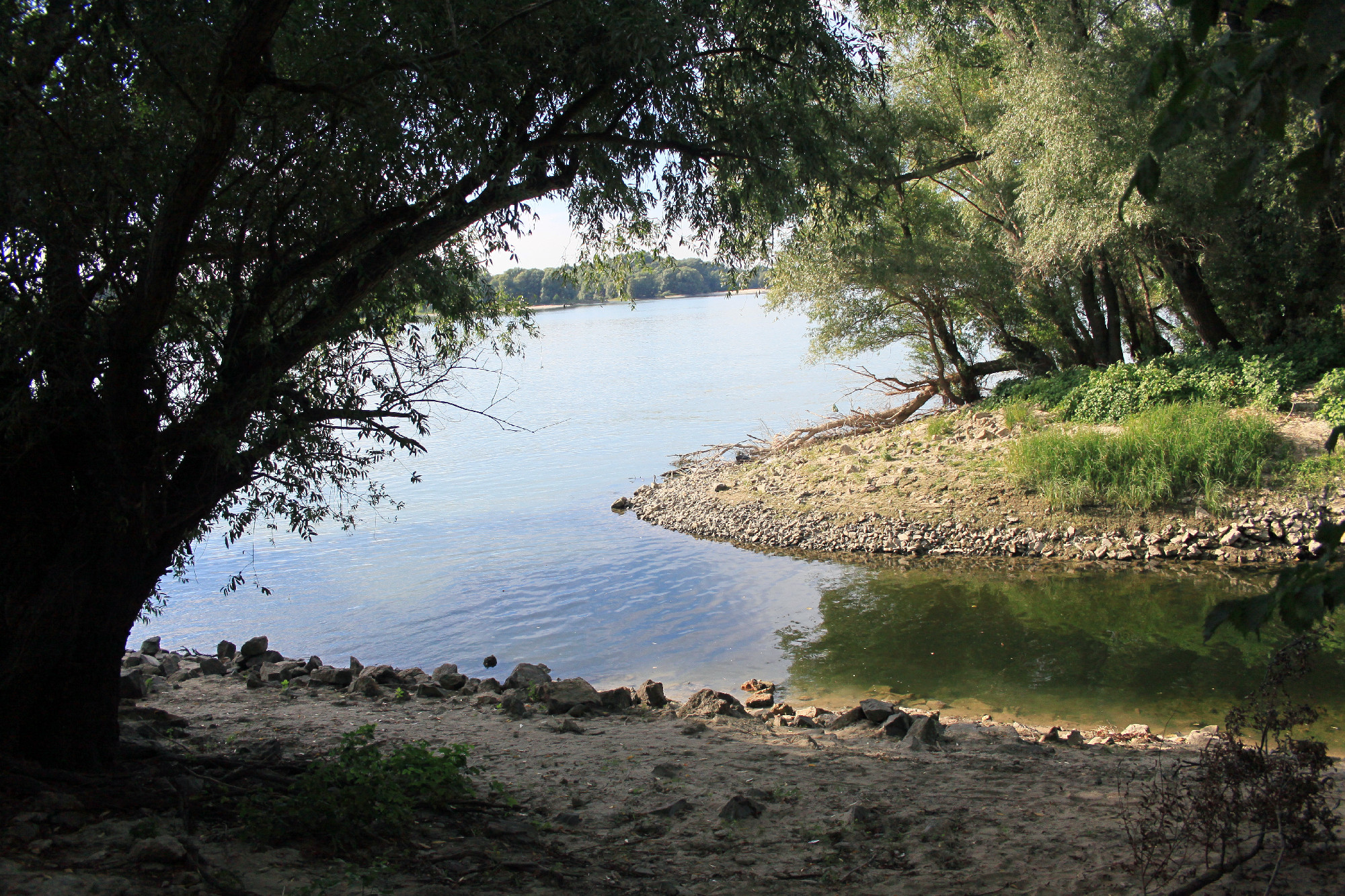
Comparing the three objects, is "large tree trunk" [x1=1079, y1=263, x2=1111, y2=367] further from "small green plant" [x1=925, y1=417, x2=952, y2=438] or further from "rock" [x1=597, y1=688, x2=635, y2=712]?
"rock" [x1=597, y1=688, x2=635, y2=712]

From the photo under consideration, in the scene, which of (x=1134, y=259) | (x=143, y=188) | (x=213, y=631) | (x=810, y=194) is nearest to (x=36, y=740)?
(x=143, y=188)

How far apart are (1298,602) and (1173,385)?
16.0 meters

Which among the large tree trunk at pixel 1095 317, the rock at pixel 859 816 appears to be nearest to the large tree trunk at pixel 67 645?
the rock at pixel 859 816

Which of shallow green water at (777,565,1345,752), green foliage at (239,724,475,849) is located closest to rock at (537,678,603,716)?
shallow green water at (777,565,1345,752)

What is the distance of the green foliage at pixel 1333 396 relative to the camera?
46.7 ft

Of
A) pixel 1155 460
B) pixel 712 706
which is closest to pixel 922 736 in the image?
pixel 712 706

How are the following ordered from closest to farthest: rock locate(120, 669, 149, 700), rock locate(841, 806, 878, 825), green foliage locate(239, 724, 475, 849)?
green foliage locate(239, 724, 475, 849) → rock locate(841, 806, 878, 825) → rock locate(120, 669, 149, 700)

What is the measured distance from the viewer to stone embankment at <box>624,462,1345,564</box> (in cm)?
1352

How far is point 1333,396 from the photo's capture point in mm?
14695

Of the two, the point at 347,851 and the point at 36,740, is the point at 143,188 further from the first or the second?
the point at 347,851

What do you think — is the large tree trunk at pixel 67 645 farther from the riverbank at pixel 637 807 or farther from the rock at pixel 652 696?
the rock at pixel 652 696

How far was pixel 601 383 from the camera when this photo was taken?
1743 inches

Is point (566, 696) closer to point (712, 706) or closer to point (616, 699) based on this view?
point (616, 699)

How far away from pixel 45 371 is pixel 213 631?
10.5 m
